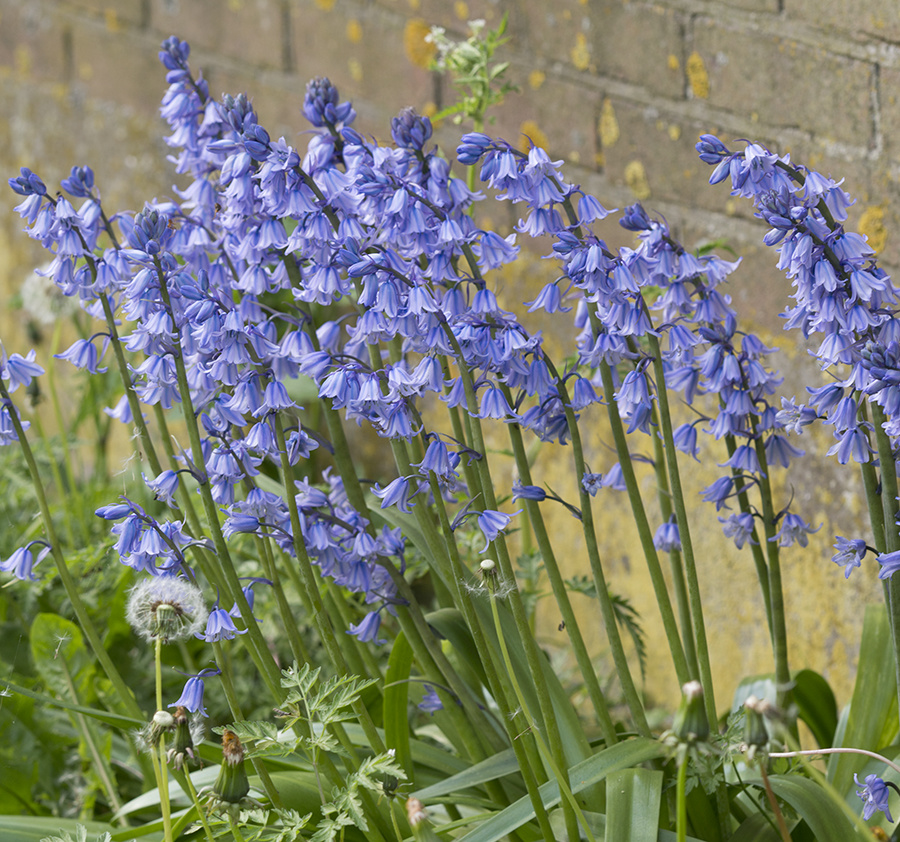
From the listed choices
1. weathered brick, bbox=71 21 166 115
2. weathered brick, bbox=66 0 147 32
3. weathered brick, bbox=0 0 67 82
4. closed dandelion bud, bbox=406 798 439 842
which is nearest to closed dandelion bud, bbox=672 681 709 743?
closed dandelion bud, bbox=406 798 439 842

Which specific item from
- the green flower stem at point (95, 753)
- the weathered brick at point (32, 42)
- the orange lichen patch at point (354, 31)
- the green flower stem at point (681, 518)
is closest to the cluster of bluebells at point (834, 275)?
the green flower stem at point (681, 518)

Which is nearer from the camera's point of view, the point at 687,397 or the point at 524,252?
the point at 687,397

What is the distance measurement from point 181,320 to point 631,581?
1631 mm

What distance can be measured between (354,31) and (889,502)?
2.37 metres

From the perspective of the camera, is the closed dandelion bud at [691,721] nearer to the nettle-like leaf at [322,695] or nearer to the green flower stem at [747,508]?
the nettle-like leaf at [322,695]

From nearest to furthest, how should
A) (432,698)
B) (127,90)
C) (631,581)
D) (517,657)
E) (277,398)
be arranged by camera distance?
1. (277,398)
2. (517,657)
3. (432,698)
4. (631,581)
5. (127,90)

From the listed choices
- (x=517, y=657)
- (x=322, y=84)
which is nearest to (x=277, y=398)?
(x=322, y=84)

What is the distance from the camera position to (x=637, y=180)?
2.39 m

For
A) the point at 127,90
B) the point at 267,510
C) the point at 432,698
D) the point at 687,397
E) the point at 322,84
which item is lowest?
the point at 432,698

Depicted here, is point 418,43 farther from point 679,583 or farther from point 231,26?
point 679,583

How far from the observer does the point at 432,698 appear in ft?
5.48

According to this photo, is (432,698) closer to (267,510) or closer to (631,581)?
(267,510)

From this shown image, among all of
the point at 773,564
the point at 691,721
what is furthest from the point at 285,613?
the point at 773,564

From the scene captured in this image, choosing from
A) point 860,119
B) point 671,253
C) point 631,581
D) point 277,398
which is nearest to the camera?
point 277,398
